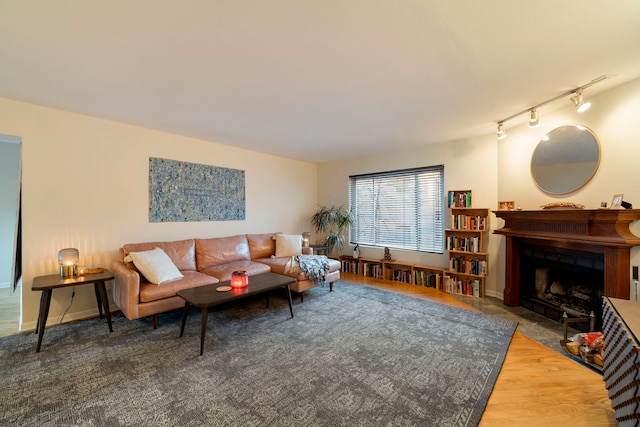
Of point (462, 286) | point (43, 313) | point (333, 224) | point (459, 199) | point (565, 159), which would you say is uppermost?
point (565, 159)

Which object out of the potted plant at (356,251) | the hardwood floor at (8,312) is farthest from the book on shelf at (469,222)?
the hardwood floor at (8,312)

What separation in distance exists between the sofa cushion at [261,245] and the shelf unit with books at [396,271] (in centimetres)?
161

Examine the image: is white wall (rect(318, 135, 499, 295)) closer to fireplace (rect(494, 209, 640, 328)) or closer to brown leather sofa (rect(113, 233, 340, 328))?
fireplace (rect(494, 209, 640, 328))

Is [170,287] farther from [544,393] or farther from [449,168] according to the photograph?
[449,168]

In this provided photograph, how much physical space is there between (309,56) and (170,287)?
266cm

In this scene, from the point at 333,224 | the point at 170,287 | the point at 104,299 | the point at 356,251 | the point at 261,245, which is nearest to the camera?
the point at 104,299

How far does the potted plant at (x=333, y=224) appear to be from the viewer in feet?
17.5

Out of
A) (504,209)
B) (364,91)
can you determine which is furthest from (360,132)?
(504,209)

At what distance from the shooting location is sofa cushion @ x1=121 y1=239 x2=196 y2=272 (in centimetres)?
323

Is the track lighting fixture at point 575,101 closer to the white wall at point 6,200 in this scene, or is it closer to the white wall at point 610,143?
the white wall at point 610,143

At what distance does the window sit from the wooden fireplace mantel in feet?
4.01

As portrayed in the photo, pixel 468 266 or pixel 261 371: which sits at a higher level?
pixel 468 266

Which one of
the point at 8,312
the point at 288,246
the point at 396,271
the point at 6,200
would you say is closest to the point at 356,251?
the point at 396,271

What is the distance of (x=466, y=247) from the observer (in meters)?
3.93
